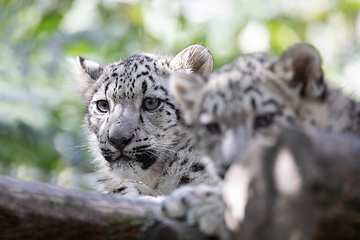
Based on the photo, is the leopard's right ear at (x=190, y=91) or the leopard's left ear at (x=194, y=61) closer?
the leopard's right ear at (x=190, y=91)

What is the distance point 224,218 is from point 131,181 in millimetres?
3695

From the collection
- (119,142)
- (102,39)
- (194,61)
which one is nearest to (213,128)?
(119,142)

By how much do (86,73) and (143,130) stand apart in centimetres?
214

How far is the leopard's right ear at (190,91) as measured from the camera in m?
5.21

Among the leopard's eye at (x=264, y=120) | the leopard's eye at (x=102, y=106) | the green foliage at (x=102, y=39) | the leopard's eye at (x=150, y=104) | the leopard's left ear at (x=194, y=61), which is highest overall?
the green foliage at (x=102, y=39)

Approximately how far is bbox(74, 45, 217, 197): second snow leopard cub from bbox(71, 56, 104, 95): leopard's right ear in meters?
0.48

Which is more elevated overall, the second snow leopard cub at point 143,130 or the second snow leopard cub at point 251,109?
the second snow leopard cub at point 143,130

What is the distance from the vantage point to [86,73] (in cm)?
901

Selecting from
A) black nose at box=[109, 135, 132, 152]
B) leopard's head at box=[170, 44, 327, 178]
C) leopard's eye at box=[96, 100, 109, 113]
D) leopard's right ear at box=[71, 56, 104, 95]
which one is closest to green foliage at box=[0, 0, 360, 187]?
leopard's right ear at box=[71, 56, 104, 95]

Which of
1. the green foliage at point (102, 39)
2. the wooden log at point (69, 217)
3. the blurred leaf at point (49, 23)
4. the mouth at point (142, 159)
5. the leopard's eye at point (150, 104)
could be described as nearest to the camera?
the wooden log at point (69, 217)

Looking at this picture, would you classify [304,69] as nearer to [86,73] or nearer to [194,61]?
[194,61]

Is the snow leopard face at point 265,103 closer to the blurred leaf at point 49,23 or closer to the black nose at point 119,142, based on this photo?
the black nose at point 119,142

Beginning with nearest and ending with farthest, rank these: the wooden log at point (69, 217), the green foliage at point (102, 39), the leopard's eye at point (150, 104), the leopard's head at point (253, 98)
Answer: the wooden log at point (69, 217)
the leopard's head at point (253, 98)
the leopard's eye at point (150, 104)
the green foliage at point (102, 39)

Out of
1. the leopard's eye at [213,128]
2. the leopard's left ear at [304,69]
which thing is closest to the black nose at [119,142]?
the leopard's eye at [213,128]
